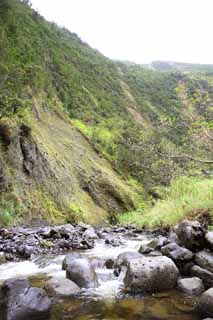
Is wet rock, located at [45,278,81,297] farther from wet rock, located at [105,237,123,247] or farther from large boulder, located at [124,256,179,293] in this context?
wet rock, located at [105,237,123,247]

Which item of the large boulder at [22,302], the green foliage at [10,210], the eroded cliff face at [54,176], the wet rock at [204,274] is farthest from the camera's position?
the eroded cliff face at [54,176]

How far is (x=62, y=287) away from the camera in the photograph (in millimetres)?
6336

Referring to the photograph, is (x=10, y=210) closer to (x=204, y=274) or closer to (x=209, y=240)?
(x=209, y=240)

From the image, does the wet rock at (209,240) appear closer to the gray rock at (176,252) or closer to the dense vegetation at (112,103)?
the gray rock at (176,252)

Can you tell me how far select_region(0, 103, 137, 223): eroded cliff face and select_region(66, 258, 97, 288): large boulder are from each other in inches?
297

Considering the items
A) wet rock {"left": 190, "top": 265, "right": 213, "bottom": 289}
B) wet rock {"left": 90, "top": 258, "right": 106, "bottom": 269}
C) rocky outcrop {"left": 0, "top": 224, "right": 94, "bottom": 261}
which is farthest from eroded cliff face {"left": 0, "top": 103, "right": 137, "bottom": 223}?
wet rock {"left": 190, "top": 265, "right": 213, "bottom": 289}

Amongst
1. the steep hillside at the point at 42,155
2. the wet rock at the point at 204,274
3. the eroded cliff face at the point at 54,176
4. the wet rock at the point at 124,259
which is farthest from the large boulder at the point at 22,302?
the eroded cliff face at the point at 54,176

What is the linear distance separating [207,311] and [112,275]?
2.23 metres

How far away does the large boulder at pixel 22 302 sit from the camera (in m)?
5.12

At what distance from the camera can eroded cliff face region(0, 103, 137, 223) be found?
16.1 m

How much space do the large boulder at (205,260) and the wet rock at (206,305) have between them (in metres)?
1.54

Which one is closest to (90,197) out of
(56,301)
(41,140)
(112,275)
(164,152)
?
(41,140)

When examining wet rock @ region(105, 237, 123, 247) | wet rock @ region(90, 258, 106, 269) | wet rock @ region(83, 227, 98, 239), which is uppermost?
wet rock @ region(90, 258, 106, 269)

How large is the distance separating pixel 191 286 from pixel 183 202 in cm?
539
